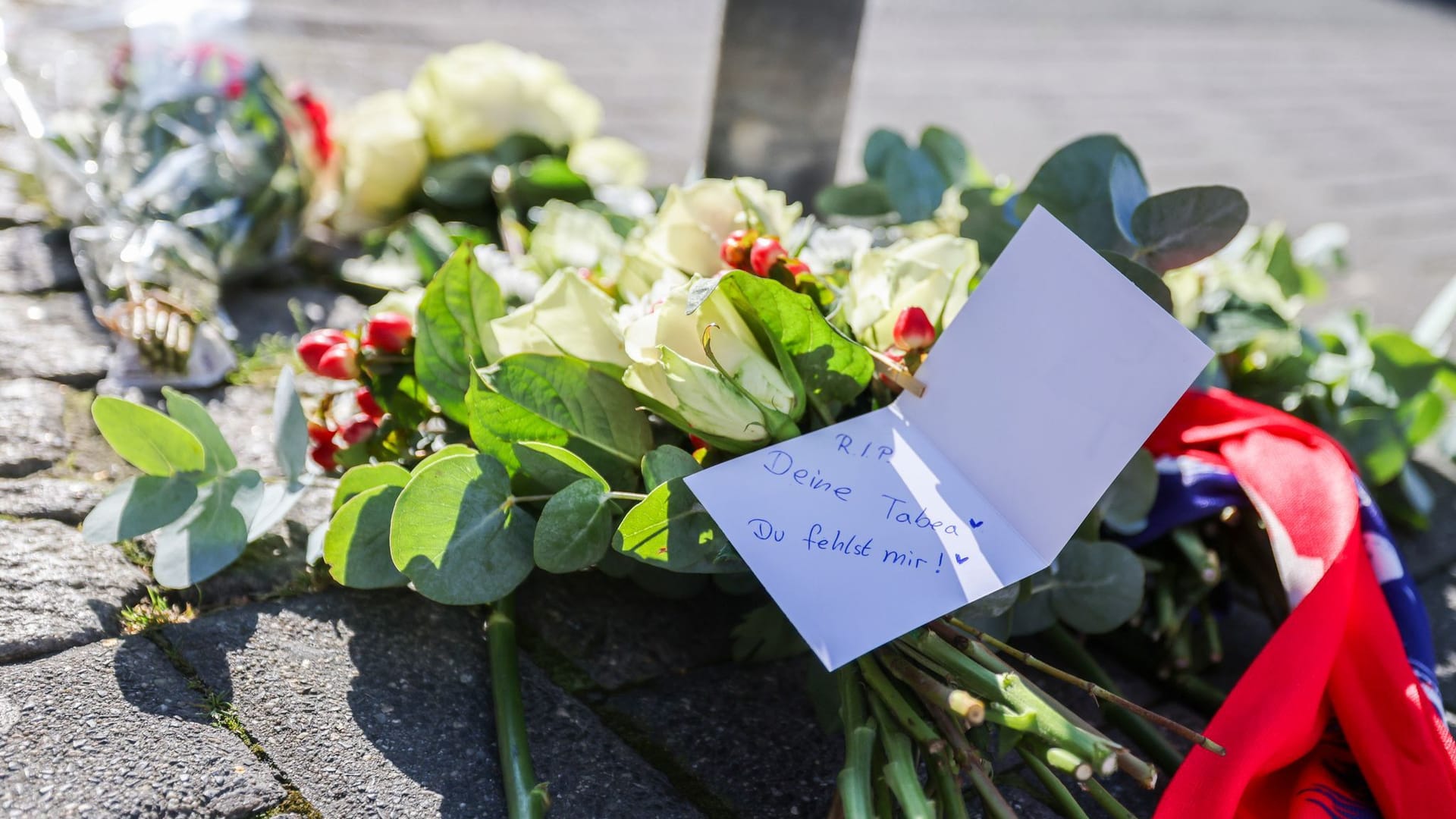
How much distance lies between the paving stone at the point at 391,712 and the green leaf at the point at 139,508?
9cm

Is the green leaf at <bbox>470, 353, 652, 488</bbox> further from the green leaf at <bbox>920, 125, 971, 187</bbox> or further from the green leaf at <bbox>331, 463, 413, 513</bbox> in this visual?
the green leaf at <bbox>920, 125, 971, 187</bbox>

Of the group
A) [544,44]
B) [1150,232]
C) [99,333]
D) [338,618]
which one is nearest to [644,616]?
[338,618]

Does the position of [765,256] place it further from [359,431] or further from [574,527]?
[359,431]

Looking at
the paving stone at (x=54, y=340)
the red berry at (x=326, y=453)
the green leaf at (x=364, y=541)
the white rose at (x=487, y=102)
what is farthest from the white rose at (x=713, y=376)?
the white rose at (x=487, y=102)

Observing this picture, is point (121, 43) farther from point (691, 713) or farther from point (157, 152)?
point (691, 713)

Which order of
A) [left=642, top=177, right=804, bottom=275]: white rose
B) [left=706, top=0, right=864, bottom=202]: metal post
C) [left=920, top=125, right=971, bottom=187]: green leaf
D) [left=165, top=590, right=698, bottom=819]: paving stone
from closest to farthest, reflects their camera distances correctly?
[left=165, top=590, right=698, bottom=819]: paving stone, [left=642, top=177, right=804, bottom=275]: white rose, [left=920, top=125, right=971, bottom=187]: green leaf, [left=706, top=0, right=864, bottom=202]: metal post

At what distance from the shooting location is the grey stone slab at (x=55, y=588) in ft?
2.71

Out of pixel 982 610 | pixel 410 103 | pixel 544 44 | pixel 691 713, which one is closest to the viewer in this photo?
pixel 982 610

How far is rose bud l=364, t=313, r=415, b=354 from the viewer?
3.03ft

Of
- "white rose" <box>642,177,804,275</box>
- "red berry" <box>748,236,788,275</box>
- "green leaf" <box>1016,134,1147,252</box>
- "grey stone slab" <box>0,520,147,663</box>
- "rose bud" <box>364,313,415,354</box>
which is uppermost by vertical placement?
"green leaf" <box>1016,134,1147,252</box>

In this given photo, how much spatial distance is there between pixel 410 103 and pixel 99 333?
0.58 m

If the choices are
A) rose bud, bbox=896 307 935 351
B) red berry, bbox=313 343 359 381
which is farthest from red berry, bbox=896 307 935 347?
red berry, bbox=313 343 359 381

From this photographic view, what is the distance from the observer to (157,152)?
4.66 ft

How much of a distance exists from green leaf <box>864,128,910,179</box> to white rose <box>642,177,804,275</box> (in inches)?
12.4
